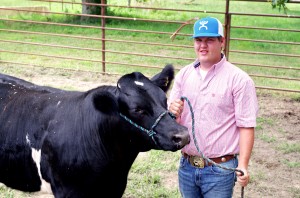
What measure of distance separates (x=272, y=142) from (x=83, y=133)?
351cm

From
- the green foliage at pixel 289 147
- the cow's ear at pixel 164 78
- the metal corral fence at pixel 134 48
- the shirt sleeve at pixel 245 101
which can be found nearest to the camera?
the shirt sleeve at pixel 245 101

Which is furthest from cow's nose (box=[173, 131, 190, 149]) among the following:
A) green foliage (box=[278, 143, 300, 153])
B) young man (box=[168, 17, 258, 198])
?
green foliage (box=[278, 143, 300, 153])

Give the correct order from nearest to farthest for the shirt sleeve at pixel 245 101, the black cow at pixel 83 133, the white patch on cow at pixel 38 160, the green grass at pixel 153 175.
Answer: the shirt sleeve at pixel 245 101, the black cow at pixel 83 133, the white patch on cow at pixel 38 160, the green grass at pixel 153 175

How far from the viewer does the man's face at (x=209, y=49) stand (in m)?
2.86

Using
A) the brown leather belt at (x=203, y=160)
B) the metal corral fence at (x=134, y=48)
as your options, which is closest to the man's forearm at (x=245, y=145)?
the brown leather belt at (x=203, y=160)

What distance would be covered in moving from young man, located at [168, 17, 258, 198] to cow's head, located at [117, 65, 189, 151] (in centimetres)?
13

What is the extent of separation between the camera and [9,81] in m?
4.01

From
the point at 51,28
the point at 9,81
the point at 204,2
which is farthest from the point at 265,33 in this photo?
the point at 9,81

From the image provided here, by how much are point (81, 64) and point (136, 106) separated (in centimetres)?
787

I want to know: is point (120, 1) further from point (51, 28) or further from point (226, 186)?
point (226, 186)

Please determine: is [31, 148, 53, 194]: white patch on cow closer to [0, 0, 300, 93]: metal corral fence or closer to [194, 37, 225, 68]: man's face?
[194, 37, 225, 68]: man's face

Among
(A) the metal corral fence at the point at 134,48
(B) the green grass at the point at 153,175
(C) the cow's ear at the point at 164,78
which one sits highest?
(C) the cow's ear at the point at 164,78

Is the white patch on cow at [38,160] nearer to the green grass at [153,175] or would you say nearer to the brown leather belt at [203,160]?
the brown leather belt at [203,160]

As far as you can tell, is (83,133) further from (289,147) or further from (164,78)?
(289,147)
